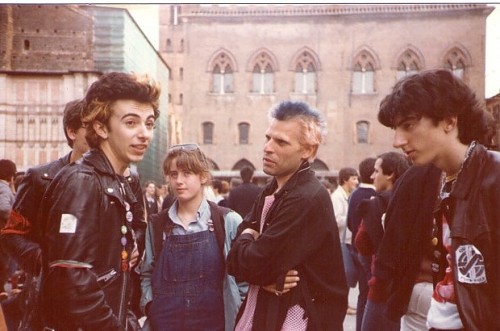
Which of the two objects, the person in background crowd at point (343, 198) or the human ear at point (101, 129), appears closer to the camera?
the human ear at point (101, 129)

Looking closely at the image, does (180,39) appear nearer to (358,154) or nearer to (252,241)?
(358,154)

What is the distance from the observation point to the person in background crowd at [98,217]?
1.73m

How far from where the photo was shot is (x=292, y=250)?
6.74 feet

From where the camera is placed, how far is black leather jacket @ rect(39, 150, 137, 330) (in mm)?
1729

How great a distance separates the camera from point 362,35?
25.7 meters

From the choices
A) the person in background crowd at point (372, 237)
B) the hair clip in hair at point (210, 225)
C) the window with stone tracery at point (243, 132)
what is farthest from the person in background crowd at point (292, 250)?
the window with stone tracery at point (243, 132)

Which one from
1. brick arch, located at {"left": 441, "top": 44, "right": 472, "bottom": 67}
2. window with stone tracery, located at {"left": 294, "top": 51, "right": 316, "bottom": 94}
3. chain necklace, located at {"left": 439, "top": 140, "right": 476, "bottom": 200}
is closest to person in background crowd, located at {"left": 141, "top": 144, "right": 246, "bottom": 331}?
chain necklace, located at {"left": 439, "top": 140, "right": 476, "bottom": 200}

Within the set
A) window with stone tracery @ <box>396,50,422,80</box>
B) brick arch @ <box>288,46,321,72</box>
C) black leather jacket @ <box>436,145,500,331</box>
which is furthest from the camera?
brick arch @ <box>288,46,321,72</box>

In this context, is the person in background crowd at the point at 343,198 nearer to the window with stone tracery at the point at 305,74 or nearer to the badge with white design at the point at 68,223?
the badge with white design at the point at 68,223

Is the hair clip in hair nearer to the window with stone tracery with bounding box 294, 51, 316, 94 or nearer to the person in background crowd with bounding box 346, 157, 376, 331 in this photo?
the person in background crowd with bounding box 346, 157, 376, 331

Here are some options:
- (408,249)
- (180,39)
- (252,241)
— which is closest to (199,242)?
(252,241)

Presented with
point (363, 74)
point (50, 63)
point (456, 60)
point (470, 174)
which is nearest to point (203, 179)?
point (470, 174)

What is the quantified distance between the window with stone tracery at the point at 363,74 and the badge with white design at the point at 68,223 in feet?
82.0

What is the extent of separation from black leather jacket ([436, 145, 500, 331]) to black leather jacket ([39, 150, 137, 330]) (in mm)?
959
